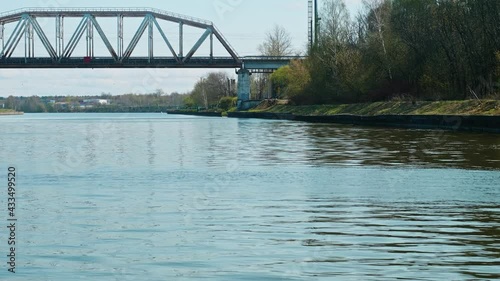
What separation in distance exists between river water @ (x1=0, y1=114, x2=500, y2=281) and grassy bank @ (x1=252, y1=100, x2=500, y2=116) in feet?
95.8

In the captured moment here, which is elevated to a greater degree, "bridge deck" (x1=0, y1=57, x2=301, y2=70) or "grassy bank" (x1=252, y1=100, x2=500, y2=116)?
"bridge deck" (x1=0, y1=57, x2=301, y2=70)

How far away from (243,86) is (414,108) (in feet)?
266

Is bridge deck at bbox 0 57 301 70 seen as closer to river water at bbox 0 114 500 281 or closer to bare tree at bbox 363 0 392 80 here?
bare tree at bbox 363 0 392 80

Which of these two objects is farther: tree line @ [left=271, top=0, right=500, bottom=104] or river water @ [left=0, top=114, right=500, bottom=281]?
tree line @ [left=271, top=0, right=500, bottom=104]

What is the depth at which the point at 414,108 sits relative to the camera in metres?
76.2

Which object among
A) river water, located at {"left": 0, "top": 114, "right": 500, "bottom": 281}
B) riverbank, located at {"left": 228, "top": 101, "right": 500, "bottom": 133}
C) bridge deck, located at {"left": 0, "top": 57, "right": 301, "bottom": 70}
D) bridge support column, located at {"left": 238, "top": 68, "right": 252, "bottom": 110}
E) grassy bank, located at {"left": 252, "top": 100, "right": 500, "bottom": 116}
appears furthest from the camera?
bridge support column, located at {"left": 238, "top": 68, "right": 252, "bottom": 110}

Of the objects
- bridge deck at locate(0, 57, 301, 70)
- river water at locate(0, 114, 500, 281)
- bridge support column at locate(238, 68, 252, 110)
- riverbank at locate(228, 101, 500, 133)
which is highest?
bridge deck at locate(0, 57, 301, 70)

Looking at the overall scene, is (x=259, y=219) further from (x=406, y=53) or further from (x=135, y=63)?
(x=135, y=63)

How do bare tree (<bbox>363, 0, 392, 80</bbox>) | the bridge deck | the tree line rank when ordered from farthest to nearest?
the bridge deck
bare tree (<bbox>363, 0, 392, 80</bbox>)
the tree line

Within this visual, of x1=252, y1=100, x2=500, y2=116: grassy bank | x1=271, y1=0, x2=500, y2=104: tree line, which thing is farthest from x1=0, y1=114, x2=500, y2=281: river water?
x1=271, y1=0, x2=500, y2=104: tree line

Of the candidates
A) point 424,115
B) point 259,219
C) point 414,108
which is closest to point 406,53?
point 414,108

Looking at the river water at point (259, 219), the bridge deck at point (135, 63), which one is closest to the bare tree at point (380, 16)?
the bridge deck at point (135, 63)

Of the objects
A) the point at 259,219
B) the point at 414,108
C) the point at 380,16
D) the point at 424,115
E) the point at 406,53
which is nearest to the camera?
the point at 259,219

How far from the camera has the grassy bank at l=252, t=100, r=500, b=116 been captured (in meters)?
61.8
